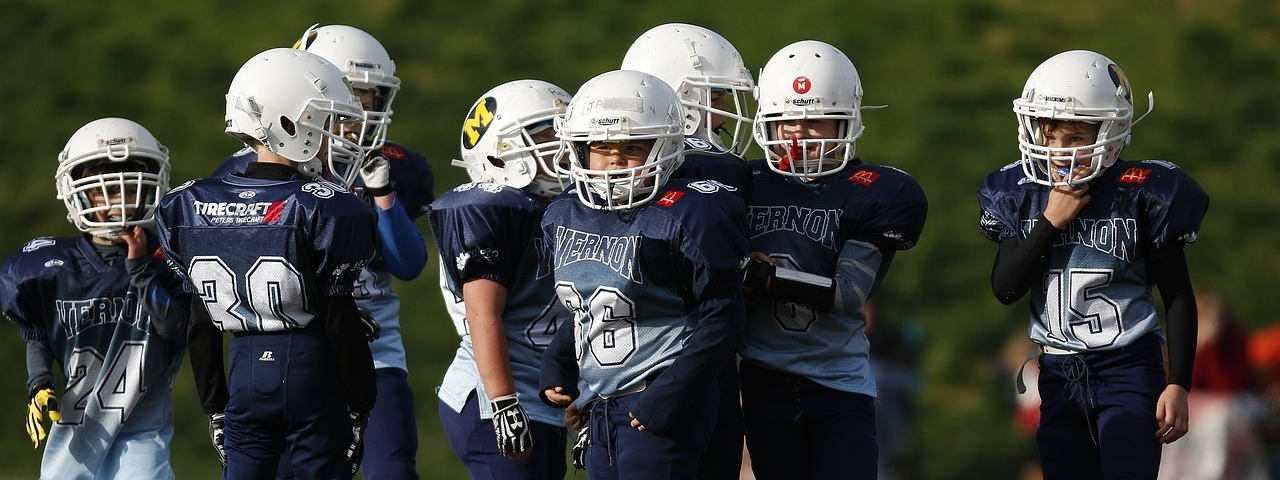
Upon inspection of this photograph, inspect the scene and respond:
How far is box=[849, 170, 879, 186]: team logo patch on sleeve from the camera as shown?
13.8ft

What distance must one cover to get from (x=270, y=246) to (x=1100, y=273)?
2.32 metres

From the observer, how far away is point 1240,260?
31.4 feet

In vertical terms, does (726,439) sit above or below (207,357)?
below

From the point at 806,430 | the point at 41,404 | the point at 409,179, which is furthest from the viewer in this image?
the point at 409,179

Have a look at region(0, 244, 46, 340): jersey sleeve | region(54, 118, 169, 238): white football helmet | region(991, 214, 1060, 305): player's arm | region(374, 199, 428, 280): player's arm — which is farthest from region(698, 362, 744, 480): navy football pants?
region(0, 244, 46, 340): jersey sleeve

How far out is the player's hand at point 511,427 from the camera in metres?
3.93

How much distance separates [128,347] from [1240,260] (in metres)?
7.52

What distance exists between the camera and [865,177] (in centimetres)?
422

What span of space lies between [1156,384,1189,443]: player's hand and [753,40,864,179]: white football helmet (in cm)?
112

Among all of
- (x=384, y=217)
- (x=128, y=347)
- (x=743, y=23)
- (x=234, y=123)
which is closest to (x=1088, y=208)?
(x=384, y=217)

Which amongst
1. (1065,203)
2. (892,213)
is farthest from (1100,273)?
(892,213)

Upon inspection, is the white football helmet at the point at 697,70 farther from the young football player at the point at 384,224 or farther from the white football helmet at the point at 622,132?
the young football player at the point at 384,224

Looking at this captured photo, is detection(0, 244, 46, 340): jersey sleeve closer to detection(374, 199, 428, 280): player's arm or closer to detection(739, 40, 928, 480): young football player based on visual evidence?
detection(374, 199, 428, 280): player's arm

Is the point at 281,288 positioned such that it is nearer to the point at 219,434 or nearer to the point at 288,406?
the point at 288,406
